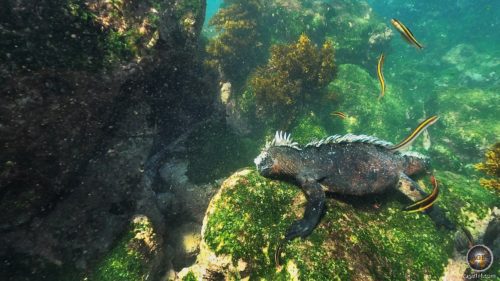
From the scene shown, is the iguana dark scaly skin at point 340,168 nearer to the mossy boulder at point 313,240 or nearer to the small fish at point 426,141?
the mossy boulder at point 313,240

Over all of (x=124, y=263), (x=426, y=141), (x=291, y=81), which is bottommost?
(x=426, y=141)

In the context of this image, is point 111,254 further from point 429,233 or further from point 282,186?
point 429,233

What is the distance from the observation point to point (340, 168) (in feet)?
17.6

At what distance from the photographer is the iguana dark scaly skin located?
5203 millimetres

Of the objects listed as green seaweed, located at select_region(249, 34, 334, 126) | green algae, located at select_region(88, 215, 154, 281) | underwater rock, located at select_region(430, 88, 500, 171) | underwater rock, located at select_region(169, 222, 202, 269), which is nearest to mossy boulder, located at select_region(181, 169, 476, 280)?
green algae, located at select_region(88, 215, 154, 281)

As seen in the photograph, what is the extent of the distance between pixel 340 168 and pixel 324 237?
1.47m

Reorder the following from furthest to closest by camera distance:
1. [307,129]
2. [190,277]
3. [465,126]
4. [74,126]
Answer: [465,126] → [307,129] → [74,126] → [190,277]

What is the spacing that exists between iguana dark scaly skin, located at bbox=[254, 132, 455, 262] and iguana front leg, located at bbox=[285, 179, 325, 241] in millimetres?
17

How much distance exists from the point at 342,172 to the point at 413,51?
21646 millimetres

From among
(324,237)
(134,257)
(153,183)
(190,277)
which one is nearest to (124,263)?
Result: (134,257)

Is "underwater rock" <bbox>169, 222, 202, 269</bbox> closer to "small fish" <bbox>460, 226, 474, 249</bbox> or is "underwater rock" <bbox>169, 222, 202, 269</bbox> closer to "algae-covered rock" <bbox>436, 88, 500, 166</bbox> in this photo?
"small fish" <bbox>460, 226, 474, 249</bbox>

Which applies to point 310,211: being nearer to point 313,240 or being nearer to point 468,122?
point 313,240

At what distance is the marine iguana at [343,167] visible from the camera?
520 cm

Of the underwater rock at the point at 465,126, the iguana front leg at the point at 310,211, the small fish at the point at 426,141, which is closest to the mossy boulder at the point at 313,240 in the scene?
the iguana front leg at the point at 310,211
